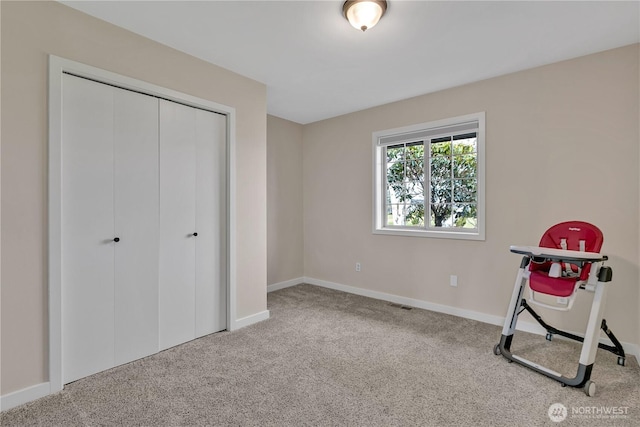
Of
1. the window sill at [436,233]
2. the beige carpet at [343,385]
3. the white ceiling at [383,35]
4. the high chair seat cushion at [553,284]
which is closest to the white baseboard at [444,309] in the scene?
the beige carpet at [343,385]

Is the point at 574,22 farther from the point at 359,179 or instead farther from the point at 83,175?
the point at 83,175

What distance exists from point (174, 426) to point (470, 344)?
7.62ft

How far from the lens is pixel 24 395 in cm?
192

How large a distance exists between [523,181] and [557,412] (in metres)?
1.97

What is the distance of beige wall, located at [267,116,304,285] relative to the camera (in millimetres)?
4543

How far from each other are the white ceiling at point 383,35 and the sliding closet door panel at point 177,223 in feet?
2.08

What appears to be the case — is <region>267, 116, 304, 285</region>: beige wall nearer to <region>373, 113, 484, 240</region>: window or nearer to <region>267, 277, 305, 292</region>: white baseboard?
<region>267, 277, 305, 292</region>: white baseboard

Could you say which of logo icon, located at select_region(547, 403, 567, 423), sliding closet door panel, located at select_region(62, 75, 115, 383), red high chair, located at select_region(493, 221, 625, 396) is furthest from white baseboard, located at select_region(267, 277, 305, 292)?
logo icon, located at select_region(547, 403, 567, 423)

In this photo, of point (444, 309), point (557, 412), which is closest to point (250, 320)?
point (444, 309)

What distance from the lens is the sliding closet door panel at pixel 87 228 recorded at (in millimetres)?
2121

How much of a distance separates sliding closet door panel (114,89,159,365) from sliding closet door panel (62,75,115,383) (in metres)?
0.06

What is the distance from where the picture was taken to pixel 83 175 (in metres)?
2.18

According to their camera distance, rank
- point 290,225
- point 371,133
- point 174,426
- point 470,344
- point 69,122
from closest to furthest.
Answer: point 174,426
point 69,122
point 470,344
point 371,133
point 290,225

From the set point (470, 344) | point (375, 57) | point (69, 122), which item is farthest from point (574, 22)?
point (69, 122)
